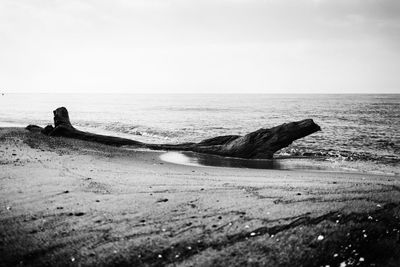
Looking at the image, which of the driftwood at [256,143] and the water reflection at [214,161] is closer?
the water reflection at [214,161]

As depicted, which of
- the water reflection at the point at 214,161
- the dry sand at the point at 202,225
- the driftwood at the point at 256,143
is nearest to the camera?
the dry sand at the point at 202,225

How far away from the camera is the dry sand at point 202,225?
3.50 meters

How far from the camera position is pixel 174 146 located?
53.9 feet

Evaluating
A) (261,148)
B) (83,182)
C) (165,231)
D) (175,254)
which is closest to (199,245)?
(175,254)

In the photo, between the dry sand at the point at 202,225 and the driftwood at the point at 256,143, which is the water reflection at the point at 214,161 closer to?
the driftwood at the point at 256,143

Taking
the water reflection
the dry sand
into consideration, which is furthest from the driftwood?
the dry sand

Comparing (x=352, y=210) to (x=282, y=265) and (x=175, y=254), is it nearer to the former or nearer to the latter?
(x=282, y=265)

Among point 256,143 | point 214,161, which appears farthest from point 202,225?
point 256,143

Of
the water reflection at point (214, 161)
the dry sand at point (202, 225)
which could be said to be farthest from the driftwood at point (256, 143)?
the dry sand at point (202, 225)

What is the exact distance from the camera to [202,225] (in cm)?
417

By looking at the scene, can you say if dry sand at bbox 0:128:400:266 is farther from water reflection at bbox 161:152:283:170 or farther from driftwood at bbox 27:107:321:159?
driftwood at bbox 27:107:321:159

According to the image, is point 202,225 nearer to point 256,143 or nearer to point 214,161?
point 214,161

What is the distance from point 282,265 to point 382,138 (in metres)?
22.8

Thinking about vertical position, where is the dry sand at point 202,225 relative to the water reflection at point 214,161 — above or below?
above
